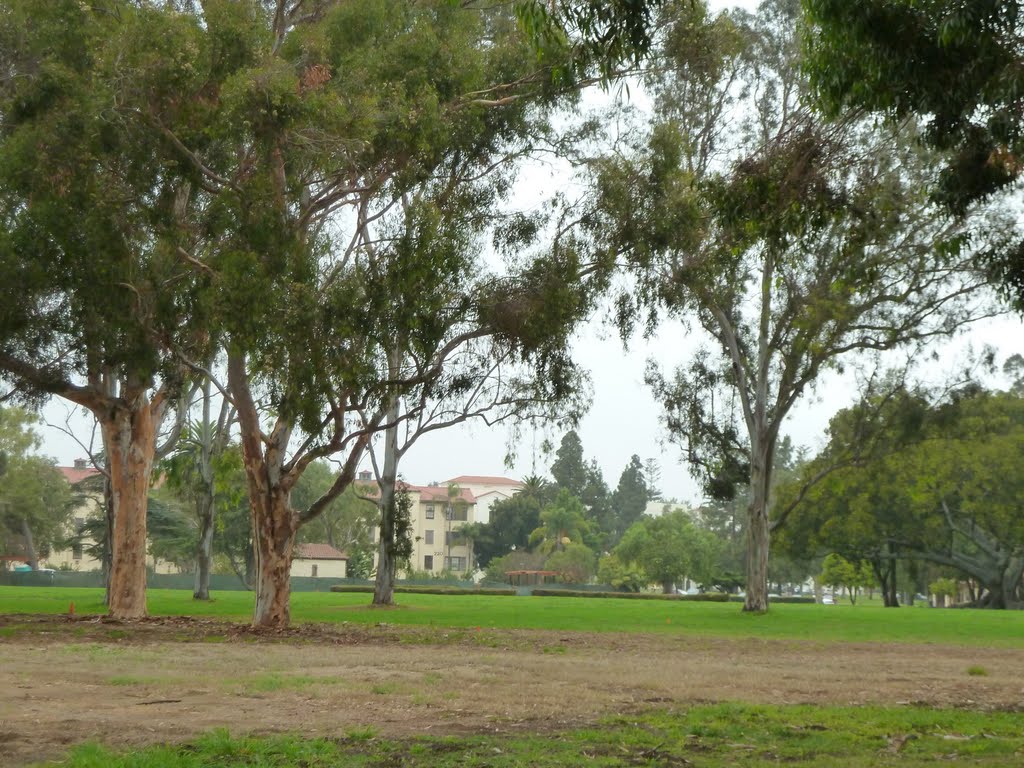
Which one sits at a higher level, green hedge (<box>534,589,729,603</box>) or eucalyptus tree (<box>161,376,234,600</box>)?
eucalyptus tree (<box>161,376,234,600</box>)

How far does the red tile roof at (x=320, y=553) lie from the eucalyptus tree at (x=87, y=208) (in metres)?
64.4

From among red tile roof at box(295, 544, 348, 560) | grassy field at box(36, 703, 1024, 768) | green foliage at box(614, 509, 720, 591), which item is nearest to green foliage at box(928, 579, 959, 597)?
green foliage at box(614, 509, 720, 591)

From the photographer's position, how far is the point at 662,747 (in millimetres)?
8562

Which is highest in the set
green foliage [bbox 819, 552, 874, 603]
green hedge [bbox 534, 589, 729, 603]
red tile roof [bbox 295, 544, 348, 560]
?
red tile roof [bbox 295, 544, 348, 560]

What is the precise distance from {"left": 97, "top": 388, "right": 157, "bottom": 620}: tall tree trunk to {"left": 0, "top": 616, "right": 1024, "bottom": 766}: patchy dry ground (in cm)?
248

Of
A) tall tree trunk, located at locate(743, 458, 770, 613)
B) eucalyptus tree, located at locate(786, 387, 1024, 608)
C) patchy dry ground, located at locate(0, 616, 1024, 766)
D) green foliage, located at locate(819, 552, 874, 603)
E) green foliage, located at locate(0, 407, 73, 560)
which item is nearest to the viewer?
patchy dry ground, located at locate(0, 616, 1024, 766)

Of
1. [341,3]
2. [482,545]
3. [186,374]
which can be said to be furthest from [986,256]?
[482,545]

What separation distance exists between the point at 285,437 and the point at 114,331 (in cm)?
400

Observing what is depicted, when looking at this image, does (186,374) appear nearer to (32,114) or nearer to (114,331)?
(114,331)

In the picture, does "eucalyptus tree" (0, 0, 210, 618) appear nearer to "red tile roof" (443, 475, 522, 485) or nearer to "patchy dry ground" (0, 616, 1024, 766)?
"patchy dry ground" (0, 616, 1024, 766)

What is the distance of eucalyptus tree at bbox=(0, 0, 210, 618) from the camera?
749 inches

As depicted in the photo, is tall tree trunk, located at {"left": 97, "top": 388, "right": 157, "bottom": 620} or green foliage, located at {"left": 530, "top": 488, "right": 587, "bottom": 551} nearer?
tall tree trunk, located at {"left": 97, "top": 388, "right": 157, "bottom": 620}

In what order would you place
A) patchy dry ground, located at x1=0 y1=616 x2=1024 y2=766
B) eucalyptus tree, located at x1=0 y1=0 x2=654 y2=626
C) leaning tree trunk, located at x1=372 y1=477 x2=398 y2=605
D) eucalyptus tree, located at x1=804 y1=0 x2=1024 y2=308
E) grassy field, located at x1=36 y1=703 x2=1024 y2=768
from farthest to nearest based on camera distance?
leaning tree trunk, located at x1=372 y1=477 x2=398 y2=605, eucalyptus tree, located at x1=0 y1=0 x2=654 y2=626, patchy dry ground, located at x1=0 y1=616 x2=1024 y2=766, eucalyptus tree, located at x1=804 y1=0 x2=1024 y2=308, grassy field, located at x1=36 y1=703 x2=1024 y2=768

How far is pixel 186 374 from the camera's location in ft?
83.8
